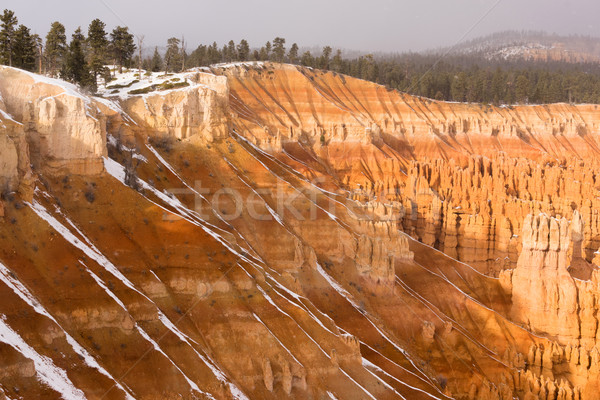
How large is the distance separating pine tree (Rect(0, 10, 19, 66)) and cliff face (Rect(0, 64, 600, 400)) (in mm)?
10927

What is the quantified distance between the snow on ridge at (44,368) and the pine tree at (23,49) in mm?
33535

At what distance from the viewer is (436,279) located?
5553 cm

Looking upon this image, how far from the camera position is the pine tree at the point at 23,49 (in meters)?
53.0

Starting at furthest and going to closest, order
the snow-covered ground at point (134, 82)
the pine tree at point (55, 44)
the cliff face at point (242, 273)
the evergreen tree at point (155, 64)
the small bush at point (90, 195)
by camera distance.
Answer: the evergreen tree at point (155, 64), the pine tree at point (55, 44), the snow-covered ground at point (134, 82), the small bush at point (90, 195), the cliff face at point (242, 273)

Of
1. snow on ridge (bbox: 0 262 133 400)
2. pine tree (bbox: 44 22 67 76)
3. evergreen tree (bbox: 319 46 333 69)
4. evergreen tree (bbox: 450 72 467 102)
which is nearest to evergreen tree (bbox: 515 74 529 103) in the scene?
evergreen tree (bbox: 450 72 467 102)

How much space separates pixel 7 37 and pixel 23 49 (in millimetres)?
1954

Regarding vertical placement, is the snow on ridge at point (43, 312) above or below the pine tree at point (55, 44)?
below

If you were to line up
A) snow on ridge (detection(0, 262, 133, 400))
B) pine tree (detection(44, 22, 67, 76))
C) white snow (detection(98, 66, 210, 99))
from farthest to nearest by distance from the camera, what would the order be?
pine tree (detection(44, 22, 67, 76)), white snow (detection(98, 66, 210, 99)), snow on ridge (detection(0, 262, 133, 400))

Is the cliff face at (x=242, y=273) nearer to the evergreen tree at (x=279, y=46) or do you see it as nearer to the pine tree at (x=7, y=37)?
the pine tree at (x=7, y=37)

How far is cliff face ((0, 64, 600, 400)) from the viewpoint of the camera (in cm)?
2952

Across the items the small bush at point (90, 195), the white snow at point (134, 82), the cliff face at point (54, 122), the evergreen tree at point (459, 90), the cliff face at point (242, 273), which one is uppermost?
the evergreen tree at point (459, 90)

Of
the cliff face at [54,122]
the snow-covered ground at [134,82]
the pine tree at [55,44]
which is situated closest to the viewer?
the cliff face at [54,122]

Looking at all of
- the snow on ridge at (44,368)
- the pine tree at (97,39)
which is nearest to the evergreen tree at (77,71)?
the pine tree at (97,39)

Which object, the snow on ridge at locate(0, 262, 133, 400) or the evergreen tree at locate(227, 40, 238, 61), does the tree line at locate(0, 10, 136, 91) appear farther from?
the evergreen tree at locate(227, 40, 238, 61)
